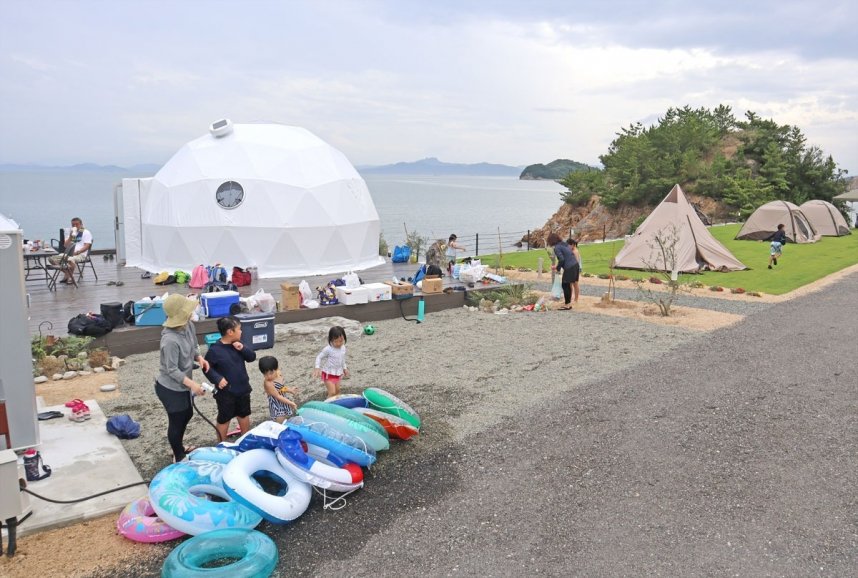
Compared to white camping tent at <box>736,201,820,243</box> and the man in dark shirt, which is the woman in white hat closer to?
the man in dark shirt

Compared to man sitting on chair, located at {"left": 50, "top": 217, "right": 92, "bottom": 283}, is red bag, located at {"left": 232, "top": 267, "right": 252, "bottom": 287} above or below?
below

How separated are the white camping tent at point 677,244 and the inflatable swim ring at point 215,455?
45.5ft

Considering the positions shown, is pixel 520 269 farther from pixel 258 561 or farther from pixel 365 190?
pixel 258 561

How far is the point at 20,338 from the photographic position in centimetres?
541

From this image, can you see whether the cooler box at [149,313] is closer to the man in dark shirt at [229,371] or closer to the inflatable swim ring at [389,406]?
the man in dark shirt at [229,371]

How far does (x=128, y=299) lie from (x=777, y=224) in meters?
23.0

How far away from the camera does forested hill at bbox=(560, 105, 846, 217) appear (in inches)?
1427

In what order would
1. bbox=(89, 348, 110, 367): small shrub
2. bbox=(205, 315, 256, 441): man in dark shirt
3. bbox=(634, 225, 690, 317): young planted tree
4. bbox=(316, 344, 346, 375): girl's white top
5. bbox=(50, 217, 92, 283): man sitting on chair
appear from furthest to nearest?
→ bbox=(50, 217, 92, 283): man sitting on chair → bbox=(634, 225, 690, 317): young planted tree → bbox=(89, 348, 110, 367): small shrub → bbox=(316, 344, 346, 375): girl's white top → bbox=(205, 315, 256, 441): man in dark shirt

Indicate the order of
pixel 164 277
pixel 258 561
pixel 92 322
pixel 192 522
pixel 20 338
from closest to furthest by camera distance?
pixel 258 561 → pixel 192 522 → pixel 20 338 → pixel 92 322 → pixel 164 277

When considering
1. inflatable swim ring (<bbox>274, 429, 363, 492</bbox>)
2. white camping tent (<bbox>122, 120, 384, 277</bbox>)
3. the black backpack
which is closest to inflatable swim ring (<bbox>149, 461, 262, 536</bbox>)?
inflatable swim ring (<bbox>274, 429, 363, 492</bbox>)

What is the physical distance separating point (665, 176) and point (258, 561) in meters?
38.9

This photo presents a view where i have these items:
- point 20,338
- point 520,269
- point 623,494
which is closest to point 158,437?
point 20,338

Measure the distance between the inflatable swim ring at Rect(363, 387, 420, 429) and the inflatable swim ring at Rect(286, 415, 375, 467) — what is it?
681 millimetres

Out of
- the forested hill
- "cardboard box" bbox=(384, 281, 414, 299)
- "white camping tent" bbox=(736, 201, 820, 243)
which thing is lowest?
"cardboard box" bbox=(384, 281, 414, 299)
